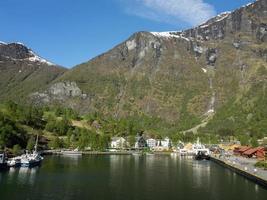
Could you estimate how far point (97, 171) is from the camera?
120 meters

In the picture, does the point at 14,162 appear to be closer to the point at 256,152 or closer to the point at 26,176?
the point at 26,176

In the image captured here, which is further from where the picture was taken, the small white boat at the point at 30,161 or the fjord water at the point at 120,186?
A: the small white boat at the point at 30,161

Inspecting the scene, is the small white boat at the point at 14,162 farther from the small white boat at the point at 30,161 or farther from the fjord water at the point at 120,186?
the fjord water at the point at 120,186

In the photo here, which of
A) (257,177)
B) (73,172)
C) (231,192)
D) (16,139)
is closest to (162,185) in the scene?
(231,192)

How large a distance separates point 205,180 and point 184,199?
29.1m

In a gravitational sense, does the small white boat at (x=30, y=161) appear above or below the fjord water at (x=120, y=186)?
above

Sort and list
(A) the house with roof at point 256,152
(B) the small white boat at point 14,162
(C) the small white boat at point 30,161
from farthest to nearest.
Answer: (A) the house with roof at point 256,152, (C) the small white boat at point 30,161, (B) the small white boat at point 14,162

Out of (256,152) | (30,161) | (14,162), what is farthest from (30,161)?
(256,152)

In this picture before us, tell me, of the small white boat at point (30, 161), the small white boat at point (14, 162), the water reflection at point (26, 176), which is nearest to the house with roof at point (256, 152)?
the small white boat at point (30, 161)

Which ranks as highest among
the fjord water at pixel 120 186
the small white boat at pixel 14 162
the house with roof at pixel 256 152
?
the house with roof at pixel 256 152

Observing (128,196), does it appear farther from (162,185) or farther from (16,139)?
(16,139)

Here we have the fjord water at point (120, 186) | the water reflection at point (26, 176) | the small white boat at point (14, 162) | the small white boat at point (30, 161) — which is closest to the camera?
the fjord water at point (120, 186)

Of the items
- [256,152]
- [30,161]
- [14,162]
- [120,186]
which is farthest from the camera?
[256,152]

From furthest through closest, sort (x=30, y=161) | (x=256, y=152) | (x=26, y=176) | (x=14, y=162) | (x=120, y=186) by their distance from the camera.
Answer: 1. (x=256, y=152)
2. (x=30, y=161)
3. (x=14, y=162)
4. (x=26, y=176)
5. (x=120, y=186)
